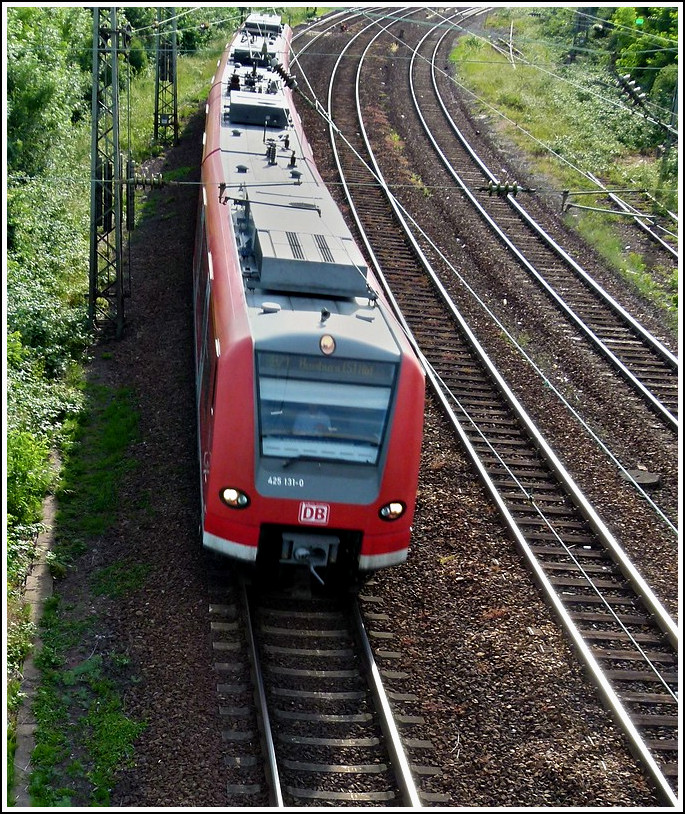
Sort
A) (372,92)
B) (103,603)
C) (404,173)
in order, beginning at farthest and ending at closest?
(372,92)
(404,173)
(103,603)

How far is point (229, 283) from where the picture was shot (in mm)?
9391

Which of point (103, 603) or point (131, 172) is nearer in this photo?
point (103, 603)

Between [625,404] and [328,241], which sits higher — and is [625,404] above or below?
below

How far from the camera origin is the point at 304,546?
870 centimetres

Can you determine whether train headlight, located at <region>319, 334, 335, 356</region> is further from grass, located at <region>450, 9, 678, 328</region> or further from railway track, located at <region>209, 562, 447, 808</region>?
grass, located at <region>450, 9, 678, 328</region>

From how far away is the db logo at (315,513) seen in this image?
8391 mm

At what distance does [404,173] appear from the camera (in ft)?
72.1

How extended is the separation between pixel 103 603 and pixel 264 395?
2.62 meters

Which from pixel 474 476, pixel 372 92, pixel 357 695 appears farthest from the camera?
pixel 372 92

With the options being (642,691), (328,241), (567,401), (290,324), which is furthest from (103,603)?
(567,401)

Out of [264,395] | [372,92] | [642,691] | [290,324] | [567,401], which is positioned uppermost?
[372,92]

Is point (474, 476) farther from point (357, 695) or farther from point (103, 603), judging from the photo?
point (103, 603)

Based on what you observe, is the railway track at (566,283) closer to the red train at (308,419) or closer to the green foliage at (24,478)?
the red train at (308,419)

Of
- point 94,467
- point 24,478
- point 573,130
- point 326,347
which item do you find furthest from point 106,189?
point 573,130
